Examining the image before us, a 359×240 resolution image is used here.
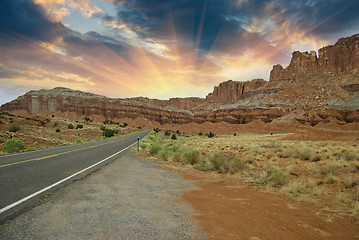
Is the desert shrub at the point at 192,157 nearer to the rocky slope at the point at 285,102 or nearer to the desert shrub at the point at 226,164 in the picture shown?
the desert shrub at the point at 226,164

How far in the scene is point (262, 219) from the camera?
4414 mm

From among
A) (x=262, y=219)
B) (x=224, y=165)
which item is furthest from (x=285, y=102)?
(x=262, y=219)

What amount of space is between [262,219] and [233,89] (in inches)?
6628

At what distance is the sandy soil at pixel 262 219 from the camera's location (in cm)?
375

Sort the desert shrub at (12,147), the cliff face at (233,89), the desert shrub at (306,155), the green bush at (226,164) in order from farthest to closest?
the cliff face at (233,89) → the desert shrub at (12,147) → the desert shrub at (306,155) → the green bush at (226,164)

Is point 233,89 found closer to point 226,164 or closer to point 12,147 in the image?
point 226,164

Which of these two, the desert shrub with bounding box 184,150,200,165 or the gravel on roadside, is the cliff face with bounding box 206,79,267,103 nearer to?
the desert shrub with bounding box 184,150,200,165

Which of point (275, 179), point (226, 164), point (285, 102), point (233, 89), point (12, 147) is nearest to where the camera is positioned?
point (275, 179)

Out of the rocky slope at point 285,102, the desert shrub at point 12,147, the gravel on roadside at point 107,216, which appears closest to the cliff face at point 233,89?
the rocky slope at point 285,102

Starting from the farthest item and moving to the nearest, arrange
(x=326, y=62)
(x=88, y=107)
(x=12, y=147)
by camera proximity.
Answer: (x=88, y=107)
(x=326, y=62)
(x=12, y=147)

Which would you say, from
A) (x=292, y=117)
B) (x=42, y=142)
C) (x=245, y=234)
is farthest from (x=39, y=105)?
(x=245, y=234)

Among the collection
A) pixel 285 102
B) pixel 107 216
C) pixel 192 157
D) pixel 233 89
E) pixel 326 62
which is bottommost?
pixel 192 157

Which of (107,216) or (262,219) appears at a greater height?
(107,216)

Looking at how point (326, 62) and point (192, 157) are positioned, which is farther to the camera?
point (326, 62)
